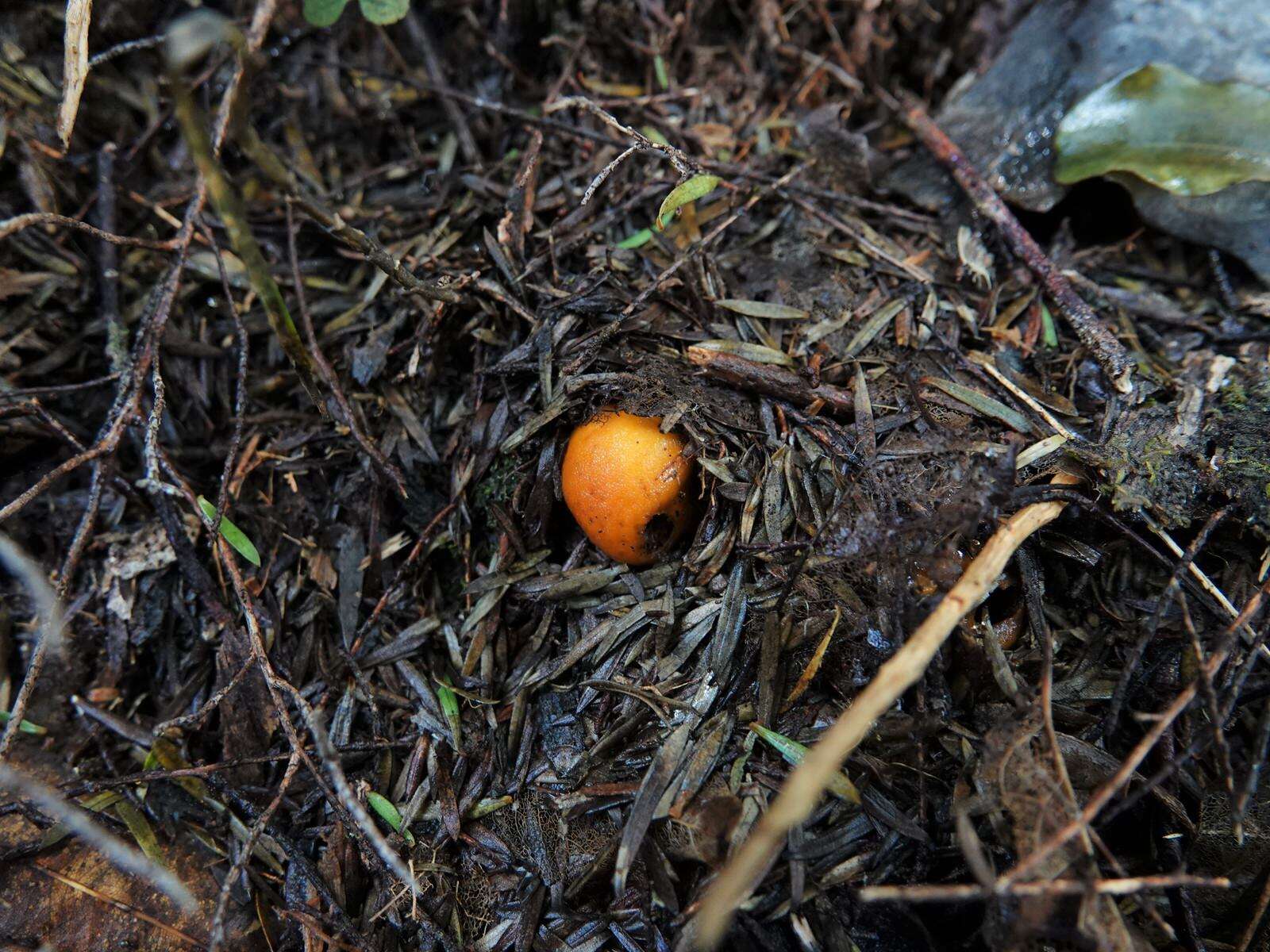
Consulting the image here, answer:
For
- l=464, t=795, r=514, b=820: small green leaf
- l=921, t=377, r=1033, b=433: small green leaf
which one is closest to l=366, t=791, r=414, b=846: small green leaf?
l=464, t=795, r=514, b=820: small green leaf

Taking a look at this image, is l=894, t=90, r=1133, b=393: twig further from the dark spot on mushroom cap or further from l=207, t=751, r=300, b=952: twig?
l=207, t=751, r=300, b=952: twig

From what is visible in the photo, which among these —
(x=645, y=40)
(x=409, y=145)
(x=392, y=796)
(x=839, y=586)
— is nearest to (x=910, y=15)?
(x=645, y=40)

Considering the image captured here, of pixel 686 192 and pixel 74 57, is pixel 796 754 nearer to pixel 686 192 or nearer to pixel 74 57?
pixel 686 192

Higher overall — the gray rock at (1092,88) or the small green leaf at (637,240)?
the gray rock at (1092,88)

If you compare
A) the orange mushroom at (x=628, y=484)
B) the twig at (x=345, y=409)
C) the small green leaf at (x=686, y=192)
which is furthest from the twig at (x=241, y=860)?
the small green leaf at (x=686, y=192)

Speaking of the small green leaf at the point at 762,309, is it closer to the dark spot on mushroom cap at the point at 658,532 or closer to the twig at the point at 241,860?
the dark spot on mushroom cap at the point at 658,532
